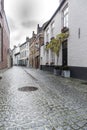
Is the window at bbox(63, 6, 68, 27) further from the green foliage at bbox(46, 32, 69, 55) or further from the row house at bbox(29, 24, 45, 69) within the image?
the row house at bbox(29, 24, 45, 69)

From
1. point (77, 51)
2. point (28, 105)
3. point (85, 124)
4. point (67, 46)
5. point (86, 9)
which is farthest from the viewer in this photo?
point (67, 46)

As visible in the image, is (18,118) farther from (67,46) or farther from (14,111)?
(67,46)

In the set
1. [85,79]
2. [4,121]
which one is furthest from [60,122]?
[85,79]

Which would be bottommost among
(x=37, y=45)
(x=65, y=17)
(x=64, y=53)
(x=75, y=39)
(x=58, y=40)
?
(x=64, y=53)

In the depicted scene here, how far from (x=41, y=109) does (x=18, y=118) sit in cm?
87

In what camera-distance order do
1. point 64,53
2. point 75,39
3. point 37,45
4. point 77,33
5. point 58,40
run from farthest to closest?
point 37,45 < point 58,40 < point 64,53 < point 75,39 < point 77,33

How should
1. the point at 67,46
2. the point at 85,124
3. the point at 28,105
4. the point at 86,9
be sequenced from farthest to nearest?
the point at 67,46
the point at 86,9
the point at 28,105
the point at 85,124

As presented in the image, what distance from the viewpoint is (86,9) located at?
10.1m

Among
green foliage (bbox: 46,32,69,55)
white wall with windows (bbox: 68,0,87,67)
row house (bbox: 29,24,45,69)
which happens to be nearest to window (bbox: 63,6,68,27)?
green foliage (bbox: 46,32,69,55)

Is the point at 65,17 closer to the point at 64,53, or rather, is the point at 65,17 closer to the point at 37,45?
the point at 64,53

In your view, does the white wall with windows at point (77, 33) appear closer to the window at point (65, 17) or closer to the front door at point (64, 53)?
the front door at point (64, 53)

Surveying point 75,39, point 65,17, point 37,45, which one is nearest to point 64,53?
point 75,39

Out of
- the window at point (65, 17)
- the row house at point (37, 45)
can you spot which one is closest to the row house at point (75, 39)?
the window at point (65, 17)

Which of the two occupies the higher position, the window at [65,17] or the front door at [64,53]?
the window at [65,17]
